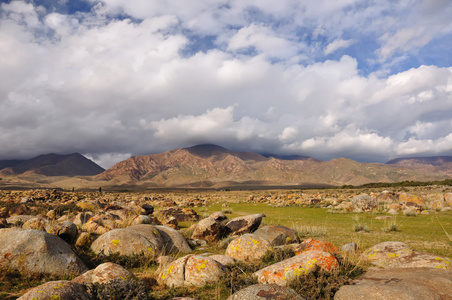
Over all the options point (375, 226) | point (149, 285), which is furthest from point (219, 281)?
point (375, 226)

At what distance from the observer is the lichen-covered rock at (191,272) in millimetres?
6895

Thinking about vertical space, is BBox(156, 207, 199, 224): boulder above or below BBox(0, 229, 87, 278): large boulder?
below

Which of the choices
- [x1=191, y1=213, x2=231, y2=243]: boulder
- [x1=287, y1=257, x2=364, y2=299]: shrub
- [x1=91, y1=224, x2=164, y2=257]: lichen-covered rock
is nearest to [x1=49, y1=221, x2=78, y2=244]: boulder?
[x1=91, y1=224, x2=164, y2=257]: lichen-covered rock

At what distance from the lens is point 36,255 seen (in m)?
7.71

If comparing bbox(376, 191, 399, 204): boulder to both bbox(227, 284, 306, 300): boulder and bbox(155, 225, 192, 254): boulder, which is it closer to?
bbox(155, 225, 192, 254): boulder

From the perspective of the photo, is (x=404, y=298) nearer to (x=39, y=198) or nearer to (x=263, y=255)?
(x=263, y=255)

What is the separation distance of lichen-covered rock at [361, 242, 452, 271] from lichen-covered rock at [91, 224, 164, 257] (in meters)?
7.52

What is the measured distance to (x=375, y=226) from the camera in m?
17.1

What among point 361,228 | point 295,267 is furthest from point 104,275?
point 361,228

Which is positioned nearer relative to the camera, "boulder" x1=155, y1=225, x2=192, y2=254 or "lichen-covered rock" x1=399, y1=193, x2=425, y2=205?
"boulder" x1=155, y1=225, x2=192, y2=254

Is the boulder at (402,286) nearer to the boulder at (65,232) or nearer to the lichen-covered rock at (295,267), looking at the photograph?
the lichen-covered rock at (295,267)

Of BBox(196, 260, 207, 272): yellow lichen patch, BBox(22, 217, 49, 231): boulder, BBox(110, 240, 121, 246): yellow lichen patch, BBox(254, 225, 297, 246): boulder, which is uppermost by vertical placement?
BBox(22, 217, 49, 231): boulder

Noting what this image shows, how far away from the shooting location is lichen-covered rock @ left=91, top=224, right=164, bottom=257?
9.70m

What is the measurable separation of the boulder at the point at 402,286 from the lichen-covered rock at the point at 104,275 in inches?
204
